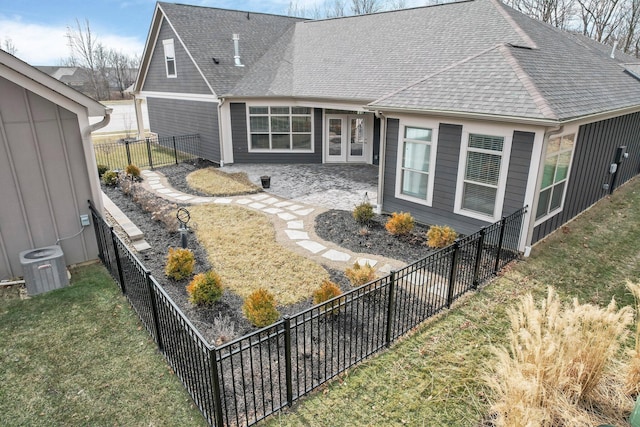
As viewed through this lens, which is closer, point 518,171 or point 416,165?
point 518,171

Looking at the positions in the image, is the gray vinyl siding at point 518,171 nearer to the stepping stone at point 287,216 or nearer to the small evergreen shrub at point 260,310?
the stepping stone at point 287,216

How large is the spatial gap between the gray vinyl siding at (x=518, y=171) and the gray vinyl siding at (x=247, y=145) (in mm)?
9334

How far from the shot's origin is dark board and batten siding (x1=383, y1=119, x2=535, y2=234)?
7453 millimetres

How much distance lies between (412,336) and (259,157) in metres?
12.0

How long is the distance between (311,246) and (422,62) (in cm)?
791

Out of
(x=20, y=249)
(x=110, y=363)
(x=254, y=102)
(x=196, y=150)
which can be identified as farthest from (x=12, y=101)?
(x=196, y=150)

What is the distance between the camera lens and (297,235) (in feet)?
29.2

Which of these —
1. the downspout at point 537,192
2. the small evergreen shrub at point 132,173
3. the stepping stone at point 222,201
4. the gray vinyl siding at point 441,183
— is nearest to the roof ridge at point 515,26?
the gray vinyl siding at point 441,183

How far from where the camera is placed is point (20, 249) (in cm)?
656

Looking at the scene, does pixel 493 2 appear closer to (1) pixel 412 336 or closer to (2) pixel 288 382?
(1) pixel 412 336

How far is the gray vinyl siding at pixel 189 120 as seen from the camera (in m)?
16.0

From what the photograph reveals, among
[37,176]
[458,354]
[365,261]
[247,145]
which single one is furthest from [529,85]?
[247,145]

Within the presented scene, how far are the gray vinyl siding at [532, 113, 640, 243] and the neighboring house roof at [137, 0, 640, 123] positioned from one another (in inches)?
24.0

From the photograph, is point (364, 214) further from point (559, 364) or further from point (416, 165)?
point (559, 364)
